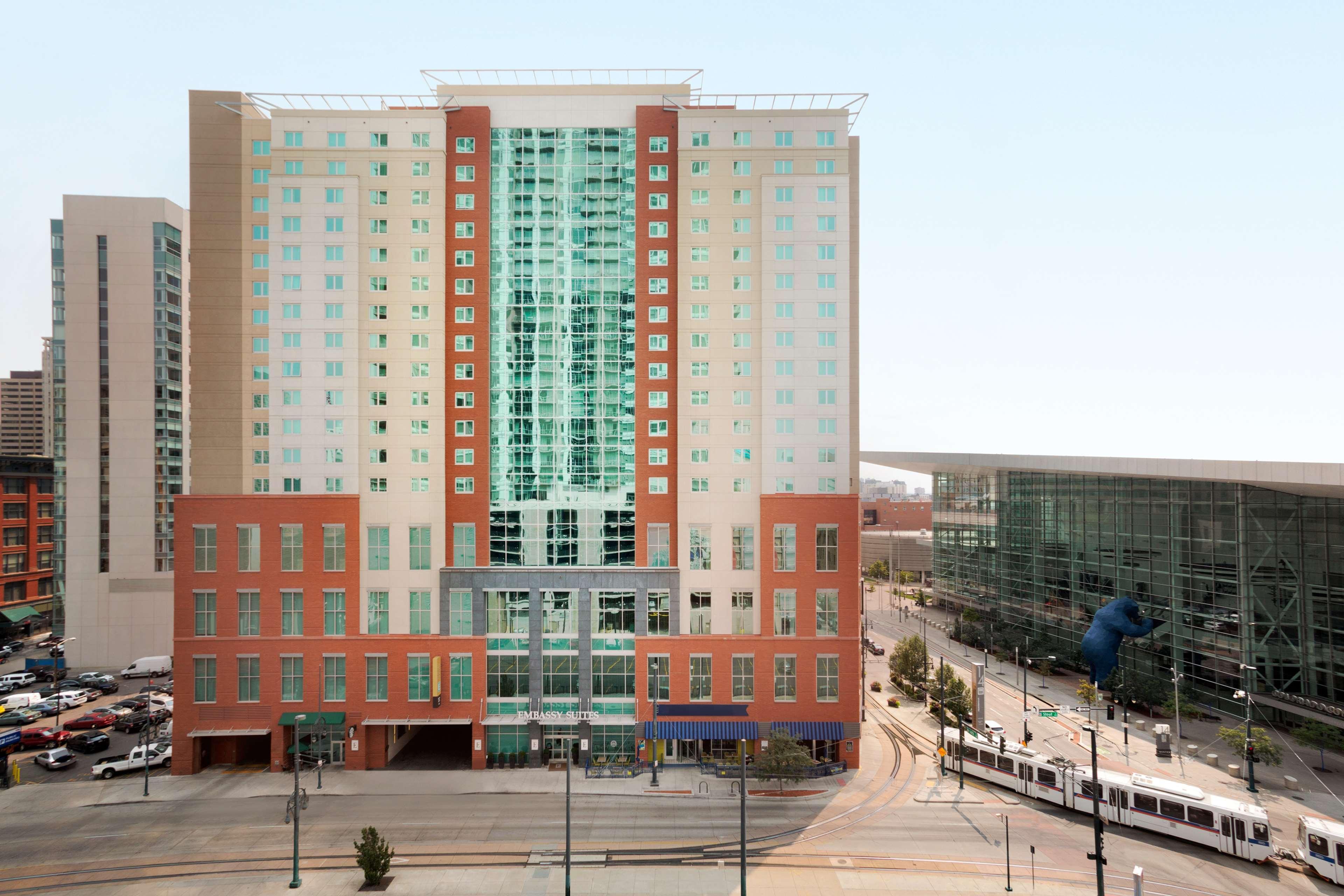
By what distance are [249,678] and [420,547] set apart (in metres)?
15.8

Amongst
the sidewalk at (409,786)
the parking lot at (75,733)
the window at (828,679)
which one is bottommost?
the parking lot at (75,733)

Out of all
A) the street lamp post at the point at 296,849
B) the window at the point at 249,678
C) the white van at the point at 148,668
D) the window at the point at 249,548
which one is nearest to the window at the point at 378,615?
the window at the point at 249,678

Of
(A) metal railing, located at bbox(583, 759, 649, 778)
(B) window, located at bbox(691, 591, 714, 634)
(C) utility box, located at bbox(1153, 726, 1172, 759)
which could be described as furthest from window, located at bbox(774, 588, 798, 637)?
(C) utility box, located at bbox(1153, 726, 1172, 759)

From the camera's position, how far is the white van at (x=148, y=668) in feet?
248

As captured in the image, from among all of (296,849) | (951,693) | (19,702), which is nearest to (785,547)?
(951,693)

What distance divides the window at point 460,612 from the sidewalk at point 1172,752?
128 feet

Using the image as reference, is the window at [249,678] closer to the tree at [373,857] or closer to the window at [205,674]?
the window at [205,674]

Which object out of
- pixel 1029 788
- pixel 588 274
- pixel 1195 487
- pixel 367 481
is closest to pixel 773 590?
Result: pixel 1029 788

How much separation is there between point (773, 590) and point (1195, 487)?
4314 centimetres

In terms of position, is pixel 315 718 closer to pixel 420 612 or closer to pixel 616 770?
pixel 420 612

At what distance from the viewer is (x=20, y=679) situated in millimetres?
72625

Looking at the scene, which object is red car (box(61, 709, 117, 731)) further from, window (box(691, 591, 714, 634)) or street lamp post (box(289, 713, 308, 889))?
window (box(691, 591, 714, 634))

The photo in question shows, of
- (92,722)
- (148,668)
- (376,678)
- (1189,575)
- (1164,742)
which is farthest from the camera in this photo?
(148,668)

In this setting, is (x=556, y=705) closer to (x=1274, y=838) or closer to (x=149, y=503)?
(x=1274, y=838)
